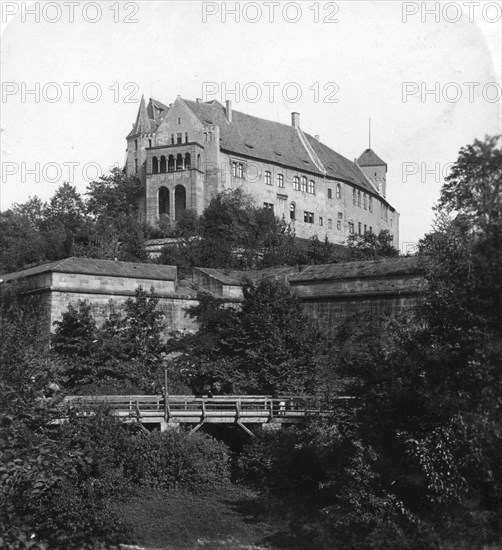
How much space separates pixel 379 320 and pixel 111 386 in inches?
439

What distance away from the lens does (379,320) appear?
3478cm

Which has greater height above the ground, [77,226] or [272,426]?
[77,226]

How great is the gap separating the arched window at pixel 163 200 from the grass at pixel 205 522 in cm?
4283

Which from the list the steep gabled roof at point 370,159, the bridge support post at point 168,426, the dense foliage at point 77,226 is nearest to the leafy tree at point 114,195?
the dense foliage at point 77,226

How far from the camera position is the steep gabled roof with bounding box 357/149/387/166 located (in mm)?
90856

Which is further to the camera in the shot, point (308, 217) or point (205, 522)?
point (308, 217)

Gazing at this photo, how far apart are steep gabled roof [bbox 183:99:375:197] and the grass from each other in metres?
45.4

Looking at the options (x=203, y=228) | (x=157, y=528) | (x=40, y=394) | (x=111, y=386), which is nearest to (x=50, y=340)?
(x=111, y=386)

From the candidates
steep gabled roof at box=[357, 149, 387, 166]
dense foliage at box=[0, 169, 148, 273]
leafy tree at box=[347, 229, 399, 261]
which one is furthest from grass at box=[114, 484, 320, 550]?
steep gabled roof at box=[357, 149, 387, 166]

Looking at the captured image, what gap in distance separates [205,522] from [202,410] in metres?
4.93

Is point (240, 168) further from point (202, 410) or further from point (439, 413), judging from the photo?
point (439, 413)

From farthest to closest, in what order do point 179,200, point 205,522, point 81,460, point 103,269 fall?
point 179,200
point 103,269
point 205,522
point 81,460

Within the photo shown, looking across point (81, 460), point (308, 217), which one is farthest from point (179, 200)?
point (81, 460)

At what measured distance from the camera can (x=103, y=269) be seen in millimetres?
36500
